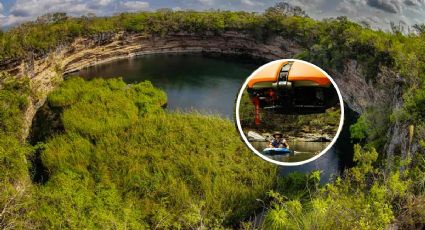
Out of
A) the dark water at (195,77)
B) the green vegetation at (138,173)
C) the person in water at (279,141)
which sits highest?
the person in water at (279,141)

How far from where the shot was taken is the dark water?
102 ft

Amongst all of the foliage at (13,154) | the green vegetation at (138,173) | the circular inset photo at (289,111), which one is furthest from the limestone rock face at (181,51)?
the circular inset photo at (289,111)

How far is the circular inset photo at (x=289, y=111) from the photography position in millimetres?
3520

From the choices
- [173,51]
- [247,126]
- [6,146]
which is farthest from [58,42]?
[247,126]

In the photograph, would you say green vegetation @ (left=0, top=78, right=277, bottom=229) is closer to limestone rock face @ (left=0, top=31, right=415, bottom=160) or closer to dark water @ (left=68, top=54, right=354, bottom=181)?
dark water @ (left=68, top=54, right=354, bottom=181)

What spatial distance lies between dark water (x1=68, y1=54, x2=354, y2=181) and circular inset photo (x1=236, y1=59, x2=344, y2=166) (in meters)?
20.3

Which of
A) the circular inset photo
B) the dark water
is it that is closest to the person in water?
the circular inset photo

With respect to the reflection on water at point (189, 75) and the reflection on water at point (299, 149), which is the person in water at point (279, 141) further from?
the reflection on water at point (189, 75)

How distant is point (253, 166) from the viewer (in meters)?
20.5

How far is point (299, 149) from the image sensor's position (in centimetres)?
405

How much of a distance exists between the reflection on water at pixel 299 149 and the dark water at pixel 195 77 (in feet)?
66.2

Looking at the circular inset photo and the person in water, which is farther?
the person in water

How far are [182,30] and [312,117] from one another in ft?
187

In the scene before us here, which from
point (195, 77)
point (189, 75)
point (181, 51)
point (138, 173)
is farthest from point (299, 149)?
Answer: point (181, 51)
